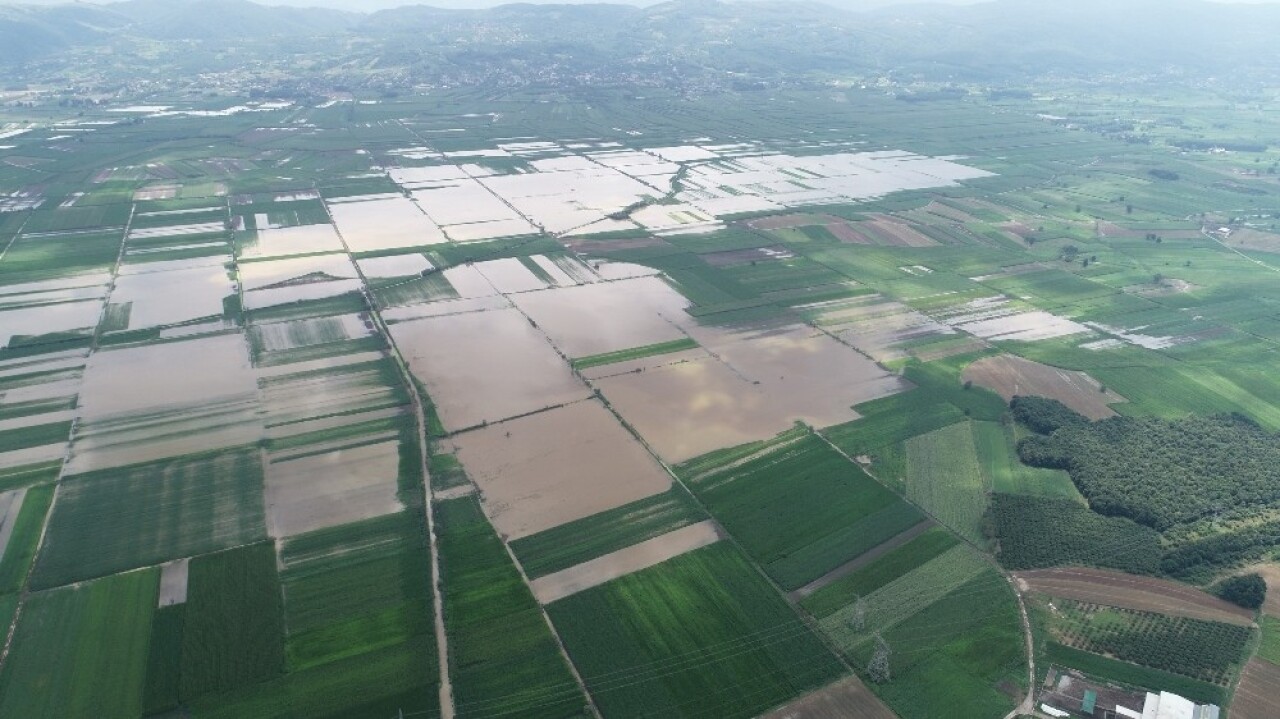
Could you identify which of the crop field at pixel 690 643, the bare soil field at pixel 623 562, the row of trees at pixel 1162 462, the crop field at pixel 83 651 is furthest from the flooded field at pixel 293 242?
the row of trees at pixel 1162 462

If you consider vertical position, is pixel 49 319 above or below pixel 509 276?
below

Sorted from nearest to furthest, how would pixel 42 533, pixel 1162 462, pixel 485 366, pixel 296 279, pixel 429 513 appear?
pixel 42 533
pixel 429 513
pixel 1162 462
pixel 485 366
pixel 296 279

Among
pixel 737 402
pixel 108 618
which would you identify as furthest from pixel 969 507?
pixel 108 618

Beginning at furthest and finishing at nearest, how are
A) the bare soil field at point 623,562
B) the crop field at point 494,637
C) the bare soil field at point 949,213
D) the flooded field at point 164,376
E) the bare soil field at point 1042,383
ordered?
the bare soil field at point 949,213 < the bare soil field at point 1042,383 < the flooded field at point 164,376 < the bare soil field at point 623,562 < the crop field at point 494,637

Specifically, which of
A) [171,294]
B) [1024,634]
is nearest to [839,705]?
[1024,634]

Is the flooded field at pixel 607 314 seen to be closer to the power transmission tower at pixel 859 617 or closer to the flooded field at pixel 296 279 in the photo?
the flooded field at pixel 296 279

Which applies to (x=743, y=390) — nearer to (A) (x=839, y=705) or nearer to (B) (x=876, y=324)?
(B) (x=876, y=324)
